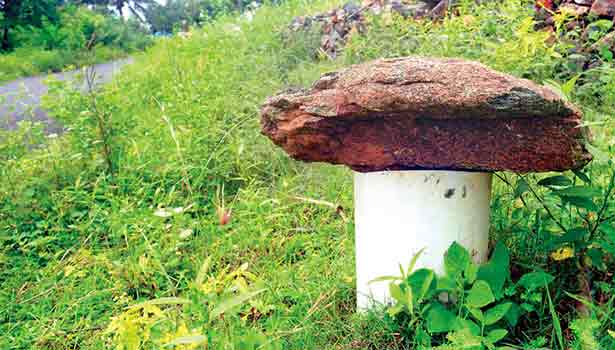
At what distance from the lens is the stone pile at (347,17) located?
4.61 meters

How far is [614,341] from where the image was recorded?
4.28 ft

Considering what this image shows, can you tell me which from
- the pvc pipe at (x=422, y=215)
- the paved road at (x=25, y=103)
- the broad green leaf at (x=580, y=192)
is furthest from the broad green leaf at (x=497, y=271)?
the paved road at (x=25, y=103)

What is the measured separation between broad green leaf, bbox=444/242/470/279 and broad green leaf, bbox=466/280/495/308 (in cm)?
7

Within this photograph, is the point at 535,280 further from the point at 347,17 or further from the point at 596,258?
the point at 347,17

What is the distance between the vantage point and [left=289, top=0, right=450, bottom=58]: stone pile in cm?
461

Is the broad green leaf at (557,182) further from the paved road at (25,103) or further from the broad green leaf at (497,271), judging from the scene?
the paved road at (25,103)

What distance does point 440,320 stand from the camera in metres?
1.39

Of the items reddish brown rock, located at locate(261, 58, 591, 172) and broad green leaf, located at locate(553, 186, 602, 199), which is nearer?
reddish brown rock, located at locate(261, 58, 591, 172)

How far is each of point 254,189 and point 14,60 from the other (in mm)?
9300

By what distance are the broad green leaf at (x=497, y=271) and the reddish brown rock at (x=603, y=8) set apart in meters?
2.66

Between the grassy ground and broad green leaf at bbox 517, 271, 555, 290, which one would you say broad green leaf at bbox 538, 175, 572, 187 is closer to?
the grassy ground

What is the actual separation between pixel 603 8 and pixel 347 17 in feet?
8.02

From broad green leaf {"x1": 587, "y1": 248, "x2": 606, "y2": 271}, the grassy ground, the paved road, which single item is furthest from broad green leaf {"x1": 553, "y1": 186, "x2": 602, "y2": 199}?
the paved road

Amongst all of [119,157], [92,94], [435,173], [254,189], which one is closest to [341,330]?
[435,173]
